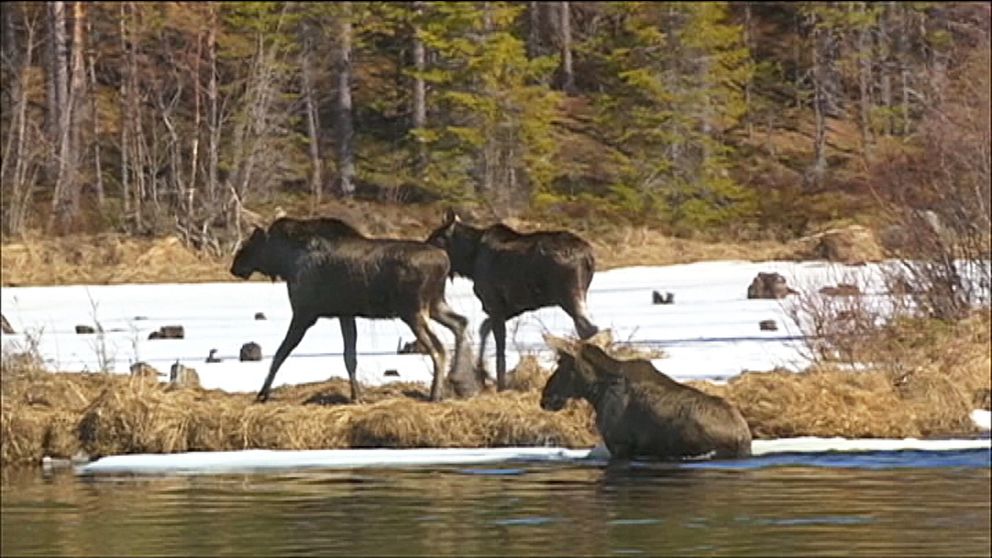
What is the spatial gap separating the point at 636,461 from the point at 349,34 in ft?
139

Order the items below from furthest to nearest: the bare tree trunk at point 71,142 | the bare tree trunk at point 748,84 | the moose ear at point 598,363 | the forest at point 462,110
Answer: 1. the bare tree trunk at point 748,84
2. the forest at point 462,110
3. the bare tree trunk at point 71,142
4. the moose ear at point 598,363

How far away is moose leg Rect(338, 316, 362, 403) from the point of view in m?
20.3

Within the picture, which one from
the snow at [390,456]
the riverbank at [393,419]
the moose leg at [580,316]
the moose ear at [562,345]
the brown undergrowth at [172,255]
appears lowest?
the snow at [390,456]

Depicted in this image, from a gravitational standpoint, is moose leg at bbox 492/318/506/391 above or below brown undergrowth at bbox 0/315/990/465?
above

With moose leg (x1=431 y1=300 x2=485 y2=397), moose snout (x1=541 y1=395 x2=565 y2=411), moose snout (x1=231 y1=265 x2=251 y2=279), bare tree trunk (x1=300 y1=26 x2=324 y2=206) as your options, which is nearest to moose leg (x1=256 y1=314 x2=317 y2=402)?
moose snout (x1=231 y1=265 x2=251 y2=279)

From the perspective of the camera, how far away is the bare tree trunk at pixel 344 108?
5825cm

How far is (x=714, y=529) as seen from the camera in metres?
14.0

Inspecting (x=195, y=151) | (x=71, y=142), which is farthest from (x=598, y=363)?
(x=71, y=142)

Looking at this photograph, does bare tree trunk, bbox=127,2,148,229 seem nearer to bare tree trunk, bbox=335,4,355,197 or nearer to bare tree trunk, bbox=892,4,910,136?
bare tree trunk, bbox=335,4,355,197

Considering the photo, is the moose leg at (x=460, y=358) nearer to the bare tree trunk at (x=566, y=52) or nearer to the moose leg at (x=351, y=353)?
the moose leg at (x=351, y=353)

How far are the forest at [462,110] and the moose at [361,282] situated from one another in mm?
24858

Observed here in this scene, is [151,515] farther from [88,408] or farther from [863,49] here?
[863,49]

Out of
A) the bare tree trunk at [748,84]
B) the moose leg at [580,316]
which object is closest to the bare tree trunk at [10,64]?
the bare tree trunk at [748,84]

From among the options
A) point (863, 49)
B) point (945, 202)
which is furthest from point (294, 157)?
point (945, 202)
